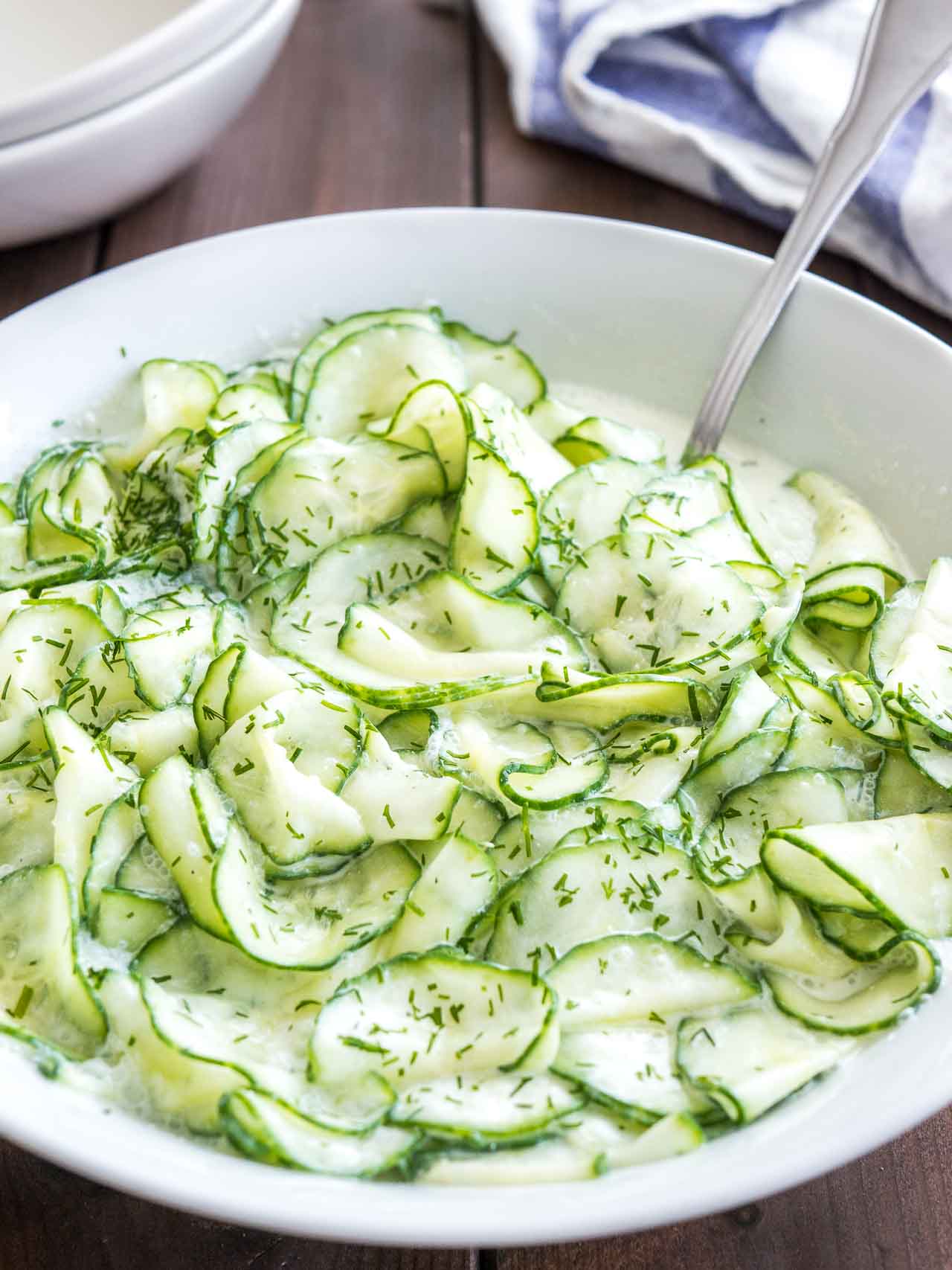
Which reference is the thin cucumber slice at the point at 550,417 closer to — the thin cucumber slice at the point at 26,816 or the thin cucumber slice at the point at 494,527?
the thin cucumber slice at the point at 494,527

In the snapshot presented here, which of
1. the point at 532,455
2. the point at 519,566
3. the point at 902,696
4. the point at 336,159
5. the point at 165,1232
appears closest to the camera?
the point at 165,1232

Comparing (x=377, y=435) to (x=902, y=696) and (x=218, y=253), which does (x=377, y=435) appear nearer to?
(x=218, y=253)

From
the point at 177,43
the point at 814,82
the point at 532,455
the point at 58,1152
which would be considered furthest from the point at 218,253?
the point at 58,1152

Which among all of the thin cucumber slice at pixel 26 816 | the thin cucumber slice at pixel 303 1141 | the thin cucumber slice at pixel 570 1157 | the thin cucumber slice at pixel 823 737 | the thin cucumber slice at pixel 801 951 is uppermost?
the thin cucumber slice at pixel 823 737

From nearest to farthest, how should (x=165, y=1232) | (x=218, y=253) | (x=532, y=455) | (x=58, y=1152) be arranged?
(x=58, y=1152) → (x=165, y=1232) → (x=532, y=455) → (x=218, y=253)

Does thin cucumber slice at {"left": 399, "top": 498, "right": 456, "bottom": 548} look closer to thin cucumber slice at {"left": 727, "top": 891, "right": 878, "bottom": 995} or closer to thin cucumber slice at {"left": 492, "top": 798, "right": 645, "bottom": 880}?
thin cucumber slice at {"left": 492, "top": 798, "right": 645, "bottom": 880}

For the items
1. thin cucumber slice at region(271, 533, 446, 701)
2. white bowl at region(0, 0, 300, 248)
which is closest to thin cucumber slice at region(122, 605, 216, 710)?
thin cucumber slice at region(271, 533, 446, 701)

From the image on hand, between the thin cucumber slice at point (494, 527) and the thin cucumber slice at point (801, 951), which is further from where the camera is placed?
the thin cucumber slice at point (494, 527)

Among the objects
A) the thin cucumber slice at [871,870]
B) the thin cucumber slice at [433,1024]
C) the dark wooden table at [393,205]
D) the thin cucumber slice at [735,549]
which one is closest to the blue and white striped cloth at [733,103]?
the dark wooden table at [393,205]
